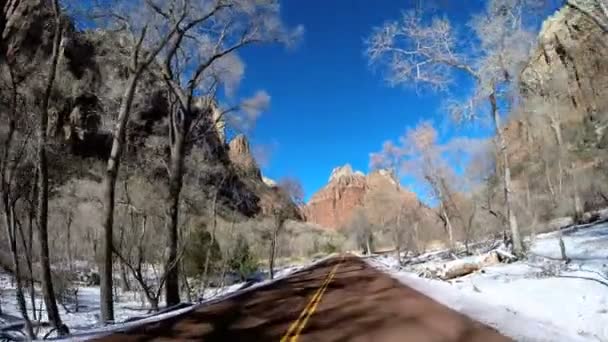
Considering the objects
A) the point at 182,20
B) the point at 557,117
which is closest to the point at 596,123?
the point at 557,117

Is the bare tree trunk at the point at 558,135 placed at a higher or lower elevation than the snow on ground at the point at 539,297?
higher

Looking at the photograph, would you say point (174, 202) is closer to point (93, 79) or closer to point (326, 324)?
point (93, 79)

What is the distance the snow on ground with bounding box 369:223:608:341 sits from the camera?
337 inches

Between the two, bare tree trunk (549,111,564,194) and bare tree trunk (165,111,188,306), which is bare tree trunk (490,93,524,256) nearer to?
bare tree trunk (165,111,188,306)

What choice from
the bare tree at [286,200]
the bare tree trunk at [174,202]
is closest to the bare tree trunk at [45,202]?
the bare tree trunk at [174,202]

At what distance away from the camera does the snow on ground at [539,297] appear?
856cm

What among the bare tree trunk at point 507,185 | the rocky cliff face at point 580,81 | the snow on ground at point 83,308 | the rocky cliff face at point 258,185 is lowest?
the snow on ground at point 83,308

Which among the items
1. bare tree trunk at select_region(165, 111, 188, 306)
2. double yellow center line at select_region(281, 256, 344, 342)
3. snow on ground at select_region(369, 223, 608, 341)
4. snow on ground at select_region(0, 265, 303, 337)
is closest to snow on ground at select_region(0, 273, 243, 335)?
snow on ground at select_region(0, 265, 303, 337)

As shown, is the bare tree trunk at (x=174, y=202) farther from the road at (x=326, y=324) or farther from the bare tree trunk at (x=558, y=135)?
the bare tree trunk at (x=558, y=135)

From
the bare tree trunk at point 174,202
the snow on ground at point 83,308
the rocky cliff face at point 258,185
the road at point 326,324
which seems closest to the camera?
the road at point 326,324

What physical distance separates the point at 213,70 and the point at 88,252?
2850cm

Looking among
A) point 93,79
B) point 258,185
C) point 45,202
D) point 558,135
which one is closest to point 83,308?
point 93,79

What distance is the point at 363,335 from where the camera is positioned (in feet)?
28.6

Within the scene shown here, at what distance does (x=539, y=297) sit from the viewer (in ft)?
37.2
